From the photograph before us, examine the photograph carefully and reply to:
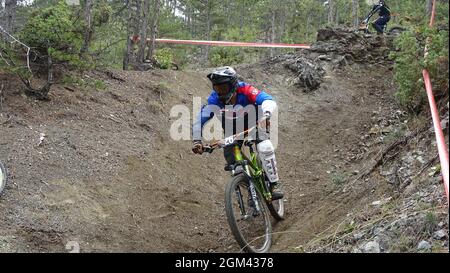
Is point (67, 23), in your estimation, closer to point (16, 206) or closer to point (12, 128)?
point (12, 128)

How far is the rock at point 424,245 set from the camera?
3678 millimetres

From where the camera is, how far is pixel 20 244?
5371 mm

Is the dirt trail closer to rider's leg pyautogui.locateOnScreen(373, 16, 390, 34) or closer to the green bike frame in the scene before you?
the green bike frame

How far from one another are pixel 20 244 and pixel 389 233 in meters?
3.96

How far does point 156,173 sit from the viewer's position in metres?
7.96

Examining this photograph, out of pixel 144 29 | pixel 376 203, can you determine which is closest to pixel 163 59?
pixel 144 29

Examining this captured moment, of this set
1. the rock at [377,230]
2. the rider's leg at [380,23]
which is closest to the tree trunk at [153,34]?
the rider's leg at [380,23]

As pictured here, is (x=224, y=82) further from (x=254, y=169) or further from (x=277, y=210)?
(x=277, y=210)

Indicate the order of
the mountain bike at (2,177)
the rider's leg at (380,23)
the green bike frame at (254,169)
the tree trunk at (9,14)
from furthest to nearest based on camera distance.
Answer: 1. the rider's leg at (380,23)
2. the tree trunk at (9,14)
3. the mountain bike at (2,177)
4. the green bike frame at (254,169)

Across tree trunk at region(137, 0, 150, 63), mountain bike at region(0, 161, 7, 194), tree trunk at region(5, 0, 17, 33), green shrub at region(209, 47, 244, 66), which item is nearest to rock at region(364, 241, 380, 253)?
mountain bike at region(0, 161, 7, 194)

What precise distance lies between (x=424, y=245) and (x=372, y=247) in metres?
0.45

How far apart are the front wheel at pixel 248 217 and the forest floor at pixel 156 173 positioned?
0.25 metres

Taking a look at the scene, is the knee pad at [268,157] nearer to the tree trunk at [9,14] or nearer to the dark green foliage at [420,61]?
the dark green foliage at [420,61]

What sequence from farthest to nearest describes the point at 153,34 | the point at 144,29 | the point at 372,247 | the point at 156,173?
the point at 153,34 < the point at 144,29 < the point at 156,173 < the point at 372,247
